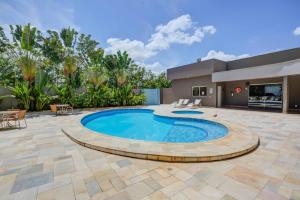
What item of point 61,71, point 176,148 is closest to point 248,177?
point 176,148

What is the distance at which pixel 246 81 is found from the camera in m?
13.9

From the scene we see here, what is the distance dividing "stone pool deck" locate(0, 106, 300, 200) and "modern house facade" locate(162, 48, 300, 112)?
8605 mm

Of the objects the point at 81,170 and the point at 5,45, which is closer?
the point at 81,170

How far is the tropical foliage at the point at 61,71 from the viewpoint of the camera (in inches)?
424

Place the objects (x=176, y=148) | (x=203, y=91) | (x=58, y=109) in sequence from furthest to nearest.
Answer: (x=203, y=91) < (x=58, y=109) < (x=176, y=148)

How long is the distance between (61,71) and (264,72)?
1959 cm

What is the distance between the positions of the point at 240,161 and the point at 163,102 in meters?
16.9

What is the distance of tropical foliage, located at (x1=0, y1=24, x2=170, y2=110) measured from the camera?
10781mm

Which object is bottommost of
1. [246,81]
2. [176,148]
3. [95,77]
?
[176,148]

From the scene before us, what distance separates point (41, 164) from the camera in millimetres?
3238

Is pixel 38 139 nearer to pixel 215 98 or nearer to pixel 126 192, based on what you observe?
pixel 126 192

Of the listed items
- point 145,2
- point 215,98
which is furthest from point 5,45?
point 215,98

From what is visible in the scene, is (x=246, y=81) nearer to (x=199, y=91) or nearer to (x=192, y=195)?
(x=199, y=91)

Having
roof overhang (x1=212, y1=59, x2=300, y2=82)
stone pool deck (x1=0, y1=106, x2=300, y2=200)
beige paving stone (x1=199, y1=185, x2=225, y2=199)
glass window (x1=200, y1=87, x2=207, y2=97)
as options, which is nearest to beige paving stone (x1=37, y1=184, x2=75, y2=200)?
stone pool deck (x1=0, y1=106, x2=300, y2=200)
